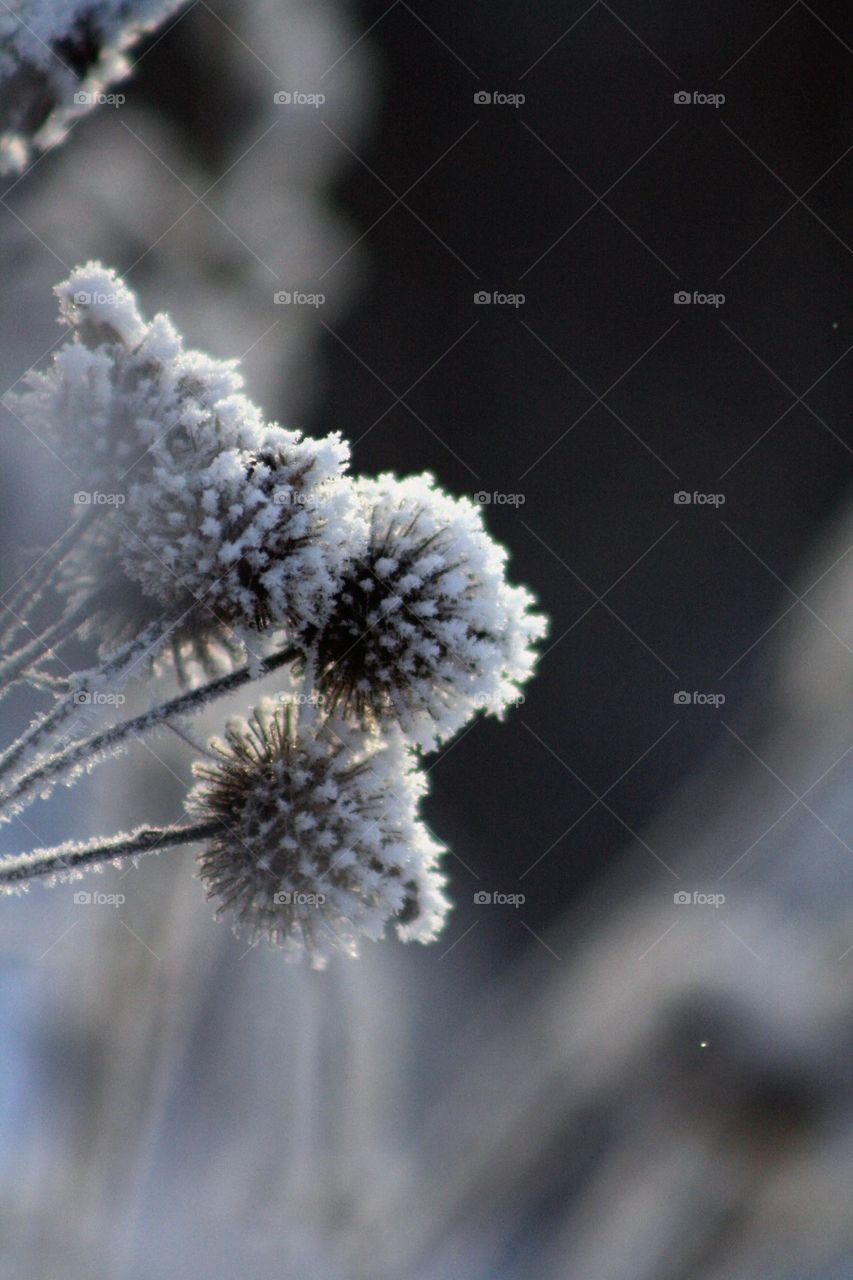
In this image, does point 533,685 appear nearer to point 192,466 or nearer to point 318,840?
point 318,840

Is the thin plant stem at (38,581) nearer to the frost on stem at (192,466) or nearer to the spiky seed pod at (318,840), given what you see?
the frost on stem at (192,466)

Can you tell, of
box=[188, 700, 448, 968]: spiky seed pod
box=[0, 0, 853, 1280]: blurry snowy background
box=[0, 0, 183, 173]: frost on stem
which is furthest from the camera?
box=[0, 0, 853, 1280]: blurry snowy background

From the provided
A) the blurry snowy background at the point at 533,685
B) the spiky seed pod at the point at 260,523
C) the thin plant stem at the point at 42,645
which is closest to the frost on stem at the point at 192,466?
the spiky seed pod at the point at 260,523


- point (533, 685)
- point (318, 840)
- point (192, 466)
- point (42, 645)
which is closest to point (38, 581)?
point (42, 645)

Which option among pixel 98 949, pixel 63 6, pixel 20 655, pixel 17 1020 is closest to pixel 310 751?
pixel 20 655

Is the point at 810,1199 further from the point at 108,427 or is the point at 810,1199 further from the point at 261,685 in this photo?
the point at 108,427

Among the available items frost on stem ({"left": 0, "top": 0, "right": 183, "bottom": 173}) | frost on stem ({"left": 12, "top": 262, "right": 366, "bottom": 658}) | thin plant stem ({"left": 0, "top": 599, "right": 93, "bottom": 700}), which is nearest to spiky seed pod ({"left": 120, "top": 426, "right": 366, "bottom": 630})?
frost on stem ({"left": 12, "top": 262, "right": 366, "bottom": 658})

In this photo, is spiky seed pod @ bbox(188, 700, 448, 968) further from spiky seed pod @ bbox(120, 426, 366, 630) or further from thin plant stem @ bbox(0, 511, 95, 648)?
thin plant stem @ bbox(0, 511, 95, 648)
